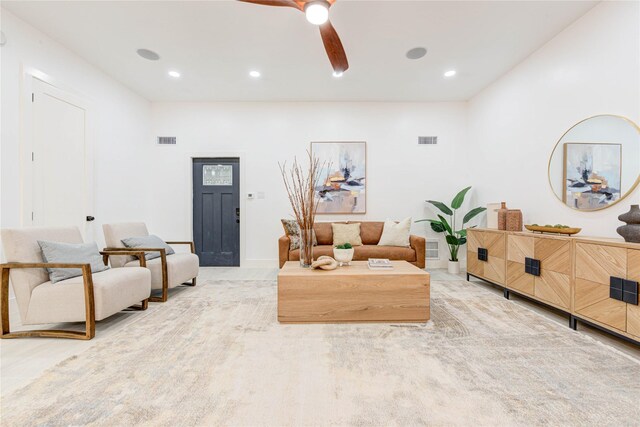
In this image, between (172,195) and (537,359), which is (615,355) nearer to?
(537,359)

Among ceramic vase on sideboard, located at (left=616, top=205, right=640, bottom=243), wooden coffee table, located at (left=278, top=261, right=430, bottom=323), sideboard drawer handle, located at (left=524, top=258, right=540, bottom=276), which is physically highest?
ceramic vase on sideboard, located at (left=616, top=205, right=640, bottom=243)

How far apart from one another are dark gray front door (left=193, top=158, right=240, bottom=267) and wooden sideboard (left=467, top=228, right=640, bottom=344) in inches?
160

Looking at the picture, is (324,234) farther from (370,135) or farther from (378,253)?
(370,135)

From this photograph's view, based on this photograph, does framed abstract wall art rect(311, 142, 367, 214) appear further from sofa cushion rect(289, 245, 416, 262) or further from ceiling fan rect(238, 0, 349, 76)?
ceiling fan rect(238, 0, 349, 76)

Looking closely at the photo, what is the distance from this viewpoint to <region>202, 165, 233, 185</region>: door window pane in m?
5.07

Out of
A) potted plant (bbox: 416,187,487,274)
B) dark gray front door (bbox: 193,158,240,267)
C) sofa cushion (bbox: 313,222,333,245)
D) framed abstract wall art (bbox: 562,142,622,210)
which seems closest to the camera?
framed abstract wall art (bbox: 562,142,622,210)

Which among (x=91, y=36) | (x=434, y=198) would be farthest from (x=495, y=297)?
(x=91, y=36)

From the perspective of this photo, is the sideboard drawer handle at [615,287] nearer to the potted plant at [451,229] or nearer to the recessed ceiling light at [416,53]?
the potted plant at [451,229]

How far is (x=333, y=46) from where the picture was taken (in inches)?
87.9

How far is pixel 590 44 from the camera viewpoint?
106 inches

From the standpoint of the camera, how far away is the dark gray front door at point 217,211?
5055 mm

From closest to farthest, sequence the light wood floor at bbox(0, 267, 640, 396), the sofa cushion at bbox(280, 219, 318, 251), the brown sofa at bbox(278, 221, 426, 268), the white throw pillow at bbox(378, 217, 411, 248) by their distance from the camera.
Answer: the light wood floor at bbox(0, 267, 640, 396) < the brown sofa at bbox(278, 221, 426, 268) < the sofa cushion at bbox(280, 219, 318, 251) < the white throw pillow at bbox(378, 217, 411, 248)

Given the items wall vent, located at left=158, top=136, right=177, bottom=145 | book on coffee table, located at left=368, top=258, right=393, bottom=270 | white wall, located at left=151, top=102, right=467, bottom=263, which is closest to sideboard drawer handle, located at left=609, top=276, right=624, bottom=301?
book on coffee table, located at left=368, top=258, right=393, bottom=270

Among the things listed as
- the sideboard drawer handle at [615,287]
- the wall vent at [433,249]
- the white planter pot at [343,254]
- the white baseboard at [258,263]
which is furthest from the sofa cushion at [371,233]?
the sideboard drawer handle at [615,287]
